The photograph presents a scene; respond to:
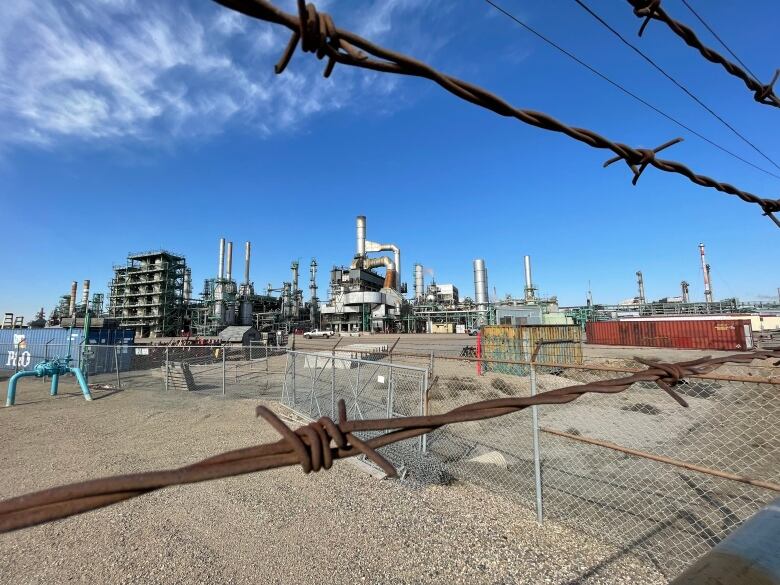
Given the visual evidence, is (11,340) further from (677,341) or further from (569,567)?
(677,341)

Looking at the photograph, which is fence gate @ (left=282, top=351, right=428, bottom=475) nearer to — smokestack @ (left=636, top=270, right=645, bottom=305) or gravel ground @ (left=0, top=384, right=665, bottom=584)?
gravel ground @ (left=0, top=384, right=665, bottom=584)

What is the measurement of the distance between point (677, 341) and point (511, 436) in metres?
36.6

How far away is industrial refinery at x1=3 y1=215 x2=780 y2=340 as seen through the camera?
6606 cm

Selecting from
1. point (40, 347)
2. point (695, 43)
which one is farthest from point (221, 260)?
point (695, 43)

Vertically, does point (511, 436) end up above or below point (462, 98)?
below

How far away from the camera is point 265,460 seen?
99cm

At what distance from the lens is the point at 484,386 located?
571 inches

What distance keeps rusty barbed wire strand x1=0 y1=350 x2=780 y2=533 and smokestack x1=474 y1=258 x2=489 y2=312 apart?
237ft

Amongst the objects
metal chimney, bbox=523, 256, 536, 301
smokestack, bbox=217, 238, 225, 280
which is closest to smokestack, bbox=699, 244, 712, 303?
metal chimney, bbox=523, 256, 536, 301

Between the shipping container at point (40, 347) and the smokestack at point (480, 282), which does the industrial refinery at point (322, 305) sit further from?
the shipping container at point (40, 347)

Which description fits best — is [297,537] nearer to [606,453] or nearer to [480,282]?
[606,453]

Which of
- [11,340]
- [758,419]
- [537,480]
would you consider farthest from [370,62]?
[11,340]

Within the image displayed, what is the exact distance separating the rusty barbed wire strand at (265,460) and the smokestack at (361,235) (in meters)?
71.1

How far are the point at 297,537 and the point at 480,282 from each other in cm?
7064
